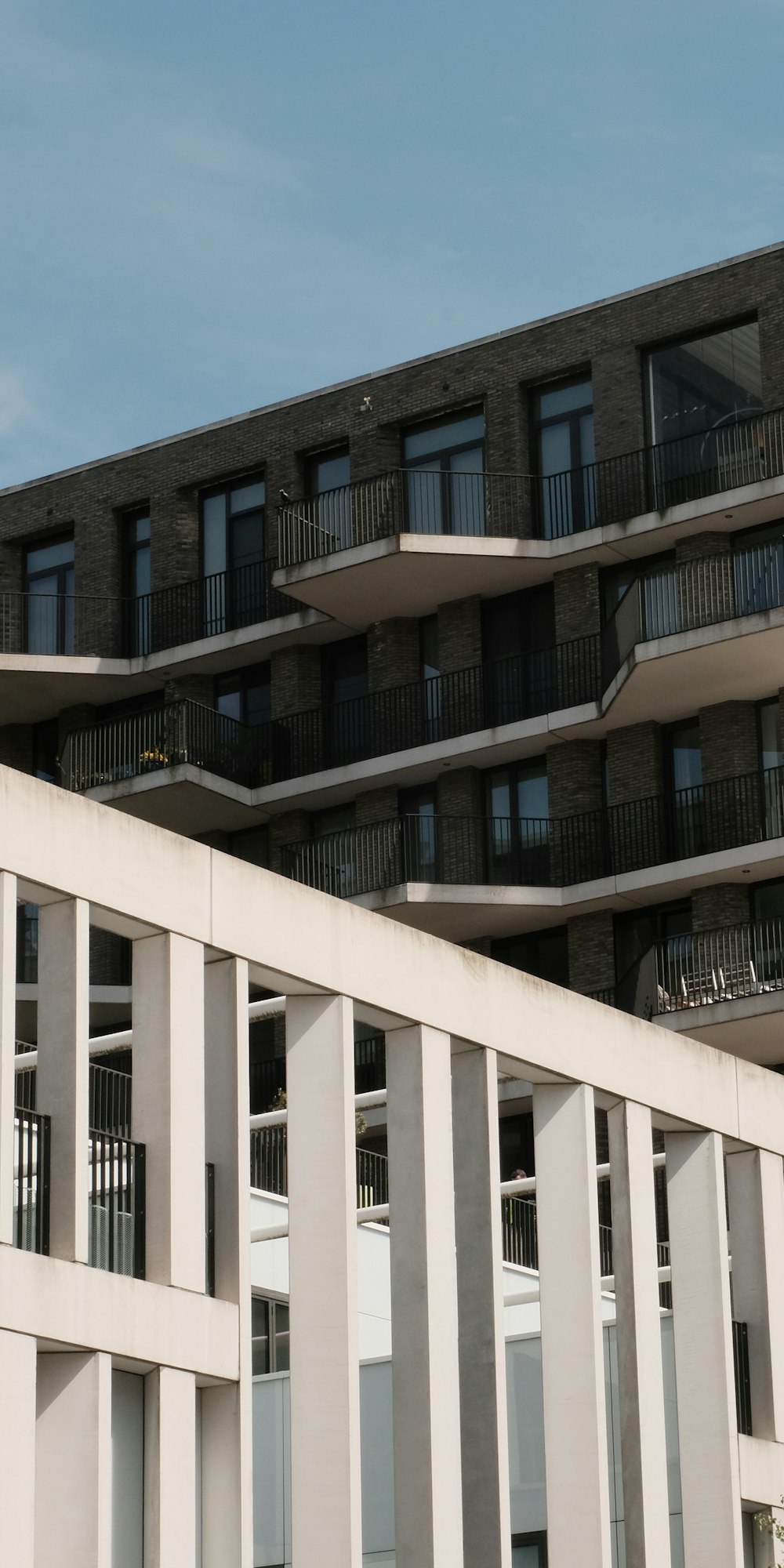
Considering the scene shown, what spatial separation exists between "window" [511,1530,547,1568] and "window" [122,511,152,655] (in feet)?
86.3

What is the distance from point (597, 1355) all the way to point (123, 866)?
20.1ft

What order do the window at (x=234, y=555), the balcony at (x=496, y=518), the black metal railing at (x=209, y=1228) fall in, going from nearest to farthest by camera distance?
the black metal railing at (x=209, y=1228), the balcony at (x=496, y=518), the window at (x=234, y=555)

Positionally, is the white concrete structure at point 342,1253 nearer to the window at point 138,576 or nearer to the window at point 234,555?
the window at point 234,555

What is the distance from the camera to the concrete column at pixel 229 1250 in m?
16.8

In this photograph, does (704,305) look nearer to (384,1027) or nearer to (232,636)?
(232,636)

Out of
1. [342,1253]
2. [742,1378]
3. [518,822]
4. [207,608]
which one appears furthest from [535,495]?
[342,1253]

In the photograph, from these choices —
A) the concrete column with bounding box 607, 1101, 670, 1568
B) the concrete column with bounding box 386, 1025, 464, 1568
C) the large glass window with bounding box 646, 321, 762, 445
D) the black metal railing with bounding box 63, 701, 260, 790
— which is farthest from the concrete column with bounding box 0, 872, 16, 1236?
the black metal railing with bounding box 63, 701, 260, 790

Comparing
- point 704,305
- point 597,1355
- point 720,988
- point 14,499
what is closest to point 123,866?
point 597,1355

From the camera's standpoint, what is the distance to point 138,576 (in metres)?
47.9

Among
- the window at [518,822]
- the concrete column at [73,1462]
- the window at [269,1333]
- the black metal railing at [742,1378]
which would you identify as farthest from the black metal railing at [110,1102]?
the window at [518,822]

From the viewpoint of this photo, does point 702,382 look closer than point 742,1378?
No

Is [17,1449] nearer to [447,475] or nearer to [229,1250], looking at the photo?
[229,1250]

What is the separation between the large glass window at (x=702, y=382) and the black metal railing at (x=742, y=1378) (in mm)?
21193

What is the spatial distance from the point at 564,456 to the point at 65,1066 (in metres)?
28.1
